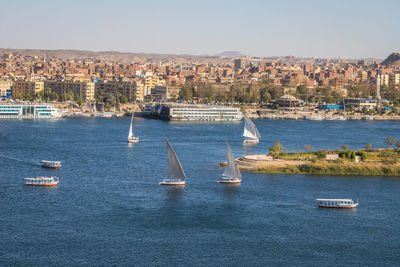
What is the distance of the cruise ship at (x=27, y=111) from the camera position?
30.3 metres

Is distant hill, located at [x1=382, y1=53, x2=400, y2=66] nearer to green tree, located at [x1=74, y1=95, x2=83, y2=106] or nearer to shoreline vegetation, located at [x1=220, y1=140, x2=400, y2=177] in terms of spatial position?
green tree, located at [x1=74, y1=95, x2=83, y2=106]

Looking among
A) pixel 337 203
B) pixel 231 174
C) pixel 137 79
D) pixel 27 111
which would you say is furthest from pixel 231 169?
pixel 137 79

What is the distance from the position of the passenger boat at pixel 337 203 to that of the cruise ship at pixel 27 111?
20708 millimetres

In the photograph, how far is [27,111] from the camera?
31.5 metres

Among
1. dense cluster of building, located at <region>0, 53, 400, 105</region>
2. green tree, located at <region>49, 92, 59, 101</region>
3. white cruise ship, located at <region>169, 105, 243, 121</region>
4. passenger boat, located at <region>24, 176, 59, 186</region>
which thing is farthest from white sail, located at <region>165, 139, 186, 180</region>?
green tree, located at <region>49, 92, 59, 101</region>

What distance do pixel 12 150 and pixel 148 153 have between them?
3.35 meters

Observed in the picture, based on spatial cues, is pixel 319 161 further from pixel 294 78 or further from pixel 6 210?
pixel 294 78

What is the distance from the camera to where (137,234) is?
10.0m

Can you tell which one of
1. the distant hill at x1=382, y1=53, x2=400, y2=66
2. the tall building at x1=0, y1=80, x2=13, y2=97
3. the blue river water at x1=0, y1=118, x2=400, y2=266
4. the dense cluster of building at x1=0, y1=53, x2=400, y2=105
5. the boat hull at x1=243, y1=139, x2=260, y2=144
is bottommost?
the blue river water at x1=0, y1=118, x2=400, y2=266

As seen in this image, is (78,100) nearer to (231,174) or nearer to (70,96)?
(70,96)

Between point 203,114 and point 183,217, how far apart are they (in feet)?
71.9

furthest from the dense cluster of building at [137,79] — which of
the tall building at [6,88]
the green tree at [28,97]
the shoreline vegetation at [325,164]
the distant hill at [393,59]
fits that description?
the shoreline vegetation at [325,164]

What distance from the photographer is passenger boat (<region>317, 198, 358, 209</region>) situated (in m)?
11.9

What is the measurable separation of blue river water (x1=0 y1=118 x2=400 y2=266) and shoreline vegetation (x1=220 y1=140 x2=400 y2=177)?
0.45 metres
